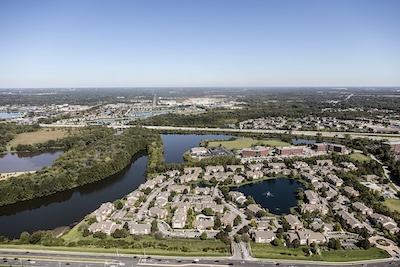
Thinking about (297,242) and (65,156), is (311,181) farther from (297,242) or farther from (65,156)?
(65,156)

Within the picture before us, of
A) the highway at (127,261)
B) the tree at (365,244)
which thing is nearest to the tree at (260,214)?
the highway at (127,261)

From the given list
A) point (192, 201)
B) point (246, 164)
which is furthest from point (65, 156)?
point (246, 164)

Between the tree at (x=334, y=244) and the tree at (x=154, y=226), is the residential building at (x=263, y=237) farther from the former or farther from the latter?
the tree at (x=154, y=226)

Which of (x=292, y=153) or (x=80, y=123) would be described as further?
(x=80, y=123)

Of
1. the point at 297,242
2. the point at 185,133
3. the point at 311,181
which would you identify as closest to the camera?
the point at 297,242

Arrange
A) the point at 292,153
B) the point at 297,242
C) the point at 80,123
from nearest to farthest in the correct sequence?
1. the point at 297,242
2. the point at 292,153
3. the point at 80,123

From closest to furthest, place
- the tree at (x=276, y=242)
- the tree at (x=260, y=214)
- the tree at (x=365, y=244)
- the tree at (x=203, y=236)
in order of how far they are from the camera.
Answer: the tree at (x=365, y=244) < the tree at (x=276, y=242) < the tree at (x=203, y=236) < the tree at (x=260, y=214)

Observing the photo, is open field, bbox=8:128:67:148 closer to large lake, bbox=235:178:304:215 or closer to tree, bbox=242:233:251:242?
large lake, bbox=235:178:304:215

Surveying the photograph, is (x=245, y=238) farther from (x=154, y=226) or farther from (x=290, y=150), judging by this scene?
(x=290, y=150)
